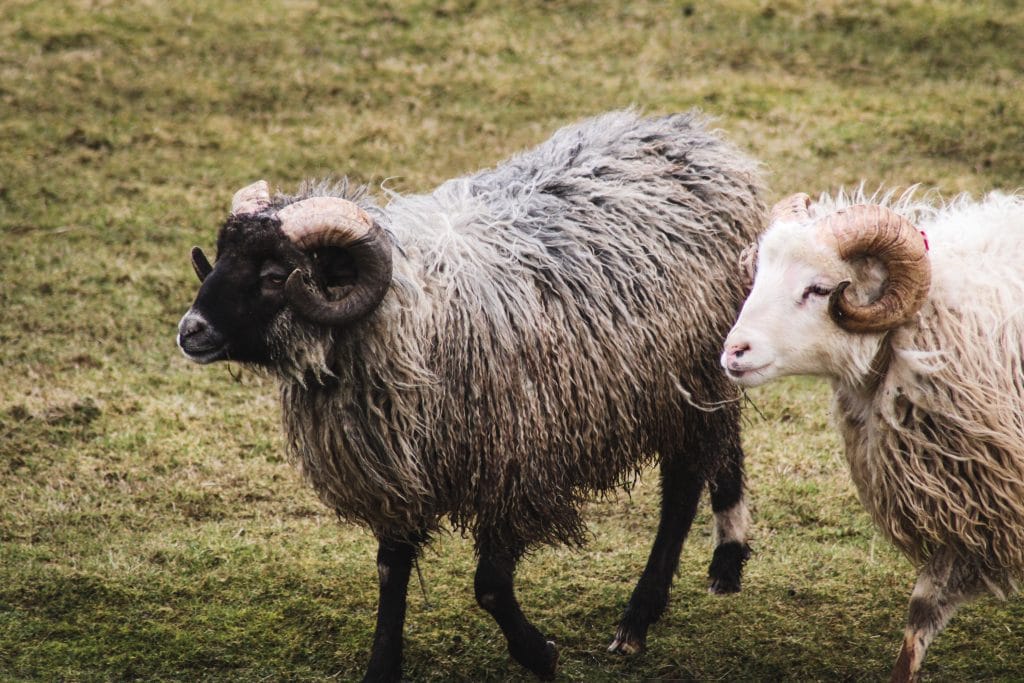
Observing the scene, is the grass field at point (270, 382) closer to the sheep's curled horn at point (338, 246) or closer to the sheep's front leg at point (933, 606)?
the sheep's front leg at point (933, 606)

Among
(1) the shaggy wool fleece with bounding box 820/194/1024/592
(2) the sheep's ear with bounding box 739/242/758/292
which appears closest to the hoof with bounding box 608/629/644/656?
(1) the shaggy wool fleece with bounding box 820/194/1024/592

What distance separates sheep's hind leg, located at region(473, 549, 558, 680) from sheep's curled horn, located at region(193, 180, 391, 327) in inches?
48.9

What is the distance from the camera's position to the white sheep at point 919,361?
14.6 feet

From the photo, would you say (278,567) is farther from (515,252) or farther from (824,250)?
(824,250)

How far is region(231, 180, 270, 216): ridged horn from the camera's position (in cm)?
479

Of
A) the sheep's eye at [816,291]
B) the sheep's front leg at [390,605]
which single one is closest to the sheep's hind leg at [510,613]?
the sheep's front leg at [390,605]

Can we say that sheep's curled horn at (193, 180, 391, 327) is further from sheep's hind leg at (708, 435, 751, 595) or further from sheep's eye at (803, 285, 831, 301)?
sheep's hind leg at (708, 435, 751, 595)

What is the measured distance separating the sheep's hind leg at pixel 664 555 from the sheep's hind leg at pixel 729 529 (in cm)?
33

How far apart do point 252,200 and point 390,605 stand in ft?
5.86

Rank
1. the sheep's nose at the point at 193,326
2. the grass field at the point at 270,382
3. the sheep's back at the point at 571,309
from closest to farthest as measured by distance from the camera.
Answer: the sheep's nose at the point at 193,326 < the sheep's back at the point at 571,309 < the grass field at the point at 270,382

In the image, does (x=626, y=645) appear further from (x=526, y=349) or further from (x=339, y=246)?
(x=339, y=246)

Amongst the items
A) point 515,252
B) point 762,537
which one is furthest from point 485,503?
point 762,537

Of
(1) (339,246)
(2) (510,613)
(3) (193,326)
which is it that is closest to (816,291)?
(1) (339,246)

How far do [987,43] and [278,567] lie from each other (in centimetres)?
1058
